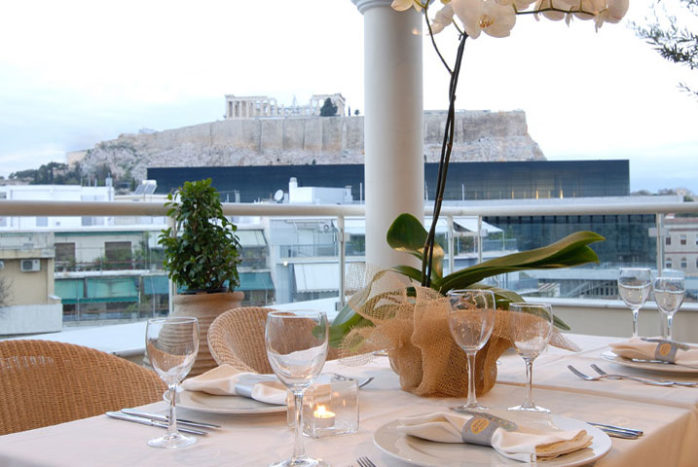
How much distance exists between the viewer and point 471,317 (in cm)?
101

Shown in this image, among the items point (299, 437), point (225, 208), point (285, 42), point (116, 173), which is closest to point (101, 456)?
point (299, 437)

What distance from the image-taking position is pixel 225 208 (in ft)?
11.3

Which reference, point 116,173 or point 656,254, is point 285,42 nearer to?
point 116,173

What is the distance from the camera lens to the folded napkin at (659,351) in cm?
140

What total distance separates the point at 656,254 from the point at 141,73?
2206 cm

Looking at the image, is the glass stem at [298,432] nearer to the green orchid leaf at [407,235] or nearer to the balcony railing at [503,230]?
the green orchid leaf at [407,235]

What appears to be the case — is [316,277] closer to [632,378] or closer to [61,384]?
[61,384]

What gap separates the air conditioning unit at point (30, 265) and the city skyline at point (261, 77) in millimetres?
7142

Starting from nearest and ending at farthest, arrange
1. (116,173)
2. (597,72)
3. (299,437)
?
1. (299,437)
2. (597,72)
3. (116,173)

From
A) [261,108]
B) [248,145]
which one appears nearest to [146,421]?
[248,145]

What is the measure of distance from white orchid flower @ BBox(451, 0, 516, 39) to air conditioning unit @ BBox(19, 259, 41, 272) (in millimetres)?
2524

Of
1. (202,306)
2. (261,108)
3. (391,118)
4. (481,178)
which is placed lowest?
(202,306)

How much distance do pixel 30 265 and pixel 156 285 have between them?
23.2 inches

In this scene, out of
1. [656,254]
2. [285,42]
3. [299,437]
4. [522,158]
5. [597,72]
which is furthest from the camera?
[285,42]
